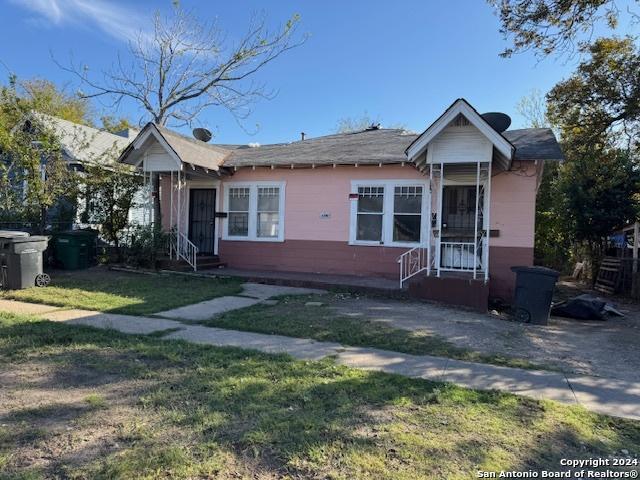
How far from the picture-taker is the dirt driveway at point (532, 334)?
6.06m

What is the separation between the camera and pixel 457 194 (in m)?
11.7

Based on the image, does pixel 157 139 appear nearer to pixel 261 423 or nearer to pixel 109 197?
pixel 109 197

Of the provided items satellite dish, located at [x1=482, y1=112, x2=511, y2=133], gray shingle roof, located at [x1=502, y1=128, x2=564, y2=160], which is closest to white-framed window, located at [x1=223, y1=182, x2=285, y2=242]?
satellite dish, located at [x1=482, y1=112, x2=511, y2=133]

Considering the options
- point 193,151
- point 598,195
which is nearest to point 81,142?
point 193,151

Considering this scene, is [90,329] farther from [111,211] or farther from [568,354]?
[111,211]

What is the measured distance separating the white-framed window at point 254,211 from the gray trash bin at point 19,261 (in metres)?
5.37

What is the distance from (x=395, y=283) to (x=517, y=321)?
323 cm

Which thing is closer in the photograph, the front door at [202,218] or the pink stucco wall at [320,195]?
the pink stucco wall at [320,195]

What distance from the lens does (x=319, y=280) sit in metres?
11.6

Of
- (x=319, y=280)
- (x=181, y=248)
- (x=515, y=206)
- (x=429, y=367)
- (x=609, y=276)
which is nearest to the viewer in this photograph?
(x=429, y=367)

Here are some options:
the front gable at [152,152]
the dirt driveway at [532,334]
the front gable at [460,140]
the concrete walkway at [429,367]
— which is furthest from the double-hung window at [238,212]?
the concrete walkway at [429,367]

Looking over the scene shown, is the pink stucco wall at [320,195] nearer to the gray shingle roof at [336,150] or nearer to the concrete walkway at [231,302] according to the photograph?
the gray shingle roof at [336,150]

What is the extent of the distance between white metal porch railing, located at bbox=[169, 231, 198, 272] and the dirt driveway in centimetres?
524

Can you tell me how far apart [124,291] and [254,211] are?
501 centimetres
